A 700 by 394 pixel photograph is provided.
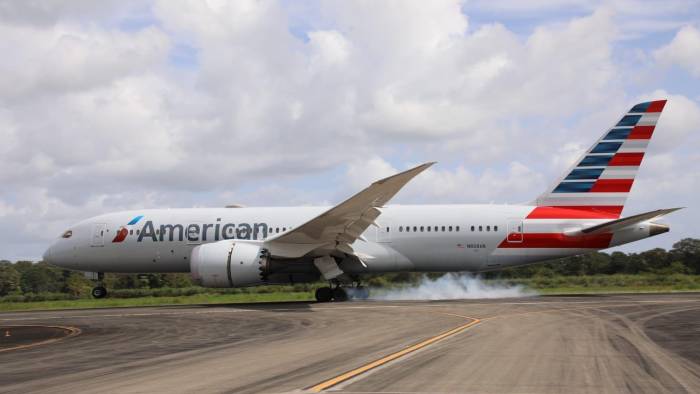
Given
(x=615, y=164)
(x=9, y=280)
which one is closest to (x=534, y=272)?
(x=615, y=164)

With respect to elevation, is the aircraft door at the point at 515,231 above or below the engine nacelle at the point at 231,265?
above

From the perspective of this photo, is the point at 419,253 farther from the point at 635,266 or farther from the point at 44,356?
the point at 635,266

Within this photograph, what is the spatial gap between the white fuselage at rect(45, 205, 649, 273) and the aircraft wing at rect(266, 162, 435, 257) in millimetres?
2666

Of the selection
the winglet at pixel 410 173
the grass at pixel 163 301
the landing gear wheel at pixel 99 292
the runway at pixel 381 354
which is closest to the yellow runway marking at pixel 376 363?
the runway at pixel 381 354

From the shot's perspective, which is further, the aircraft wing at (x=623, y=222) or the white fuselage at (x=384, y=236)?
the white fuselage at (x=384, y=236)

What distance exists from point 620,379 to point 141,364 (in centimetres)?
700

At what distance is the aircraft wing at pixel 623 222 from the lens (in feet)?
88.6

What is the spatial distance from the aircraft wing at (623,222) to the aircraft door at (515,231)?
229 cm

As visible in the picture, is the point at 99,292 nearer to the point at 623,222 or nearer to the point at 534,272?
the point at 623,222

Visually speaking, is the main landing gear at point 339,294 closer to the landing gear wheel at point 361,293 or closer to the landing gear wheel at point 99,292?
the landing gear wheel at point 361,293

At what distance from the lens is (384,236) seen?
3127 cm

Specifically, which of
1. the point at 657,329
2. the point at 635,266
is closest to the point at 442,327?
the point at 657,329

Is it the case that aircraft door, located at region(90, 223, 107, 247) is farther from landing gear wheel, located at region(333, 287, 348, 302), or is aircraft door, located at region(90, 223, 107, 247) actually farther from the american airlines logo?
landing gear wheel, located at region(333, 287, 348, 302)

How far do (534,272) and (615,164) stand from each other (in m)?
24.6
